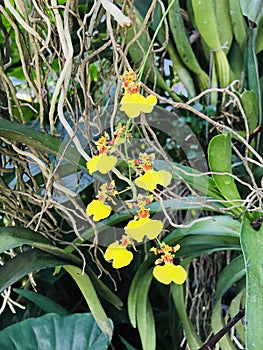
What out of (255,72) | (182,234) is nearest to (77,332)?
(182,234)

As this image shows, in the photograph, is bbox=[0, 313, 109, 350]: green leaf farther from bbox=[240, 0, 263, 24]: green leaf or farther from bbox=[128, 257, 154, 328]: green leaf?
bbox=[240, 0, 263, 24]: green leaf

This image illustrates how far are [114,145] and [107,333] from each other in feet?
0.96

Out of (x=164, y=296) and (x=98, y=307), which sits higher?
(x=98, y=307)

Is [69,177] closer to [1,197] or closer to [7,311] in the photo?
[1,197]

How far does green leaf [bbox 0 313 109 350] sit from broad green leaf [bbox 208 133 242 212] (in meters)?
0.27

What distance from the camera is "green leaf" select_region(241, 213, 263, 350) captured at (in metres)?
0.42

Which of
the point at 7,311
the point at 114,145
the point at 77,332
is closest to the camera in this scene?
the point at 114,145

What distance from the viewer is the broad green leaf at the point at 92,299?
2.04ft

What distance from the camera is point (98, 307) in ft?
2.04

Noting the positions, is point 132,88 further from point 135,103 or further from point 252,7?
point 252,7

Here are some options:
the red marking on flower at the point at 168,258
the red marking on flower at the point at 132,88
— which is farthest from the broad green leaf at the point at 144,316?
the red marking on flower at the point at 132,88

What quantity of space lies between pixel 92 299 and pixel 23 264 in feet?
0.37

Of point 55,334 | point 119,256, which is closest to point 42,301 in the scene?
point 55,334

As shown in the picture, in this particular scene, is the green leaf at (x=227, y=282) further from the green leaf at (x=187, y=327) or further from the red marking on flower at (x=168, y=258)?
the red marking on flower at (x=168, y=258)
